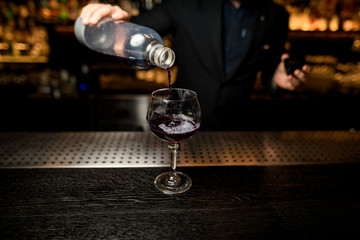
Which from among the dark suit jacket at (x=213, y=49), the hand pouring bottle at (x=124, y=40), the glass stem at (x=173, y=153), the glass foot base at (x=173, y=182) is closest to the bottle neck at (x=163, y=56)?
the hand pouring bottle at (x=124, y=40)

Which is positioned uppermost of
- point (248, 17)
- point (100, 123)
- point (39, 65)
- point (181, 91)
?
point (248, 17)

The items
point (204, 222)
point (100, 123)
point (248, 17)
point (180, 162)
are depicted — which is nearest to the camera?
point (204, 222)

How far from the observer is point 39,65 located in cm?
312

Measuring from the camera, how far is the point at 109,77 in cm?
318

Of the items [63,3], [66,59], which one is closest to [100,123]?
[66,59]

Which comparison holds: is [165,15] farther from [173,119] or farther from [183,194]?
[183,194]

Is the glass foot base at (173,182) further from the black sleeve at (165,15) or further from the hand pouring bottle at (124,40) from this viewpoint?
the black sleeve at (165,15)

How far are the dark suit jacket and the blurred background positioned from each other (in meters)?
1.07

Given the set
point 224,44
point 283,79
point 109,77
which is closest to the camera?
point 283,79

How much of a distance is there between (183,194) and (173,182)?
6 cm

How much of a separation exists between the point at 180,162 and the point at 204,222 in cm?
35

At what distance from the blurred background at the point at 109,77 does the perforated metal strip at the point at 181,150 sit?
1.66m

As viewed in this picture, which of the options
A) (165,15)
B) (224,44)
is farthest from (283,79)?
(165,15)

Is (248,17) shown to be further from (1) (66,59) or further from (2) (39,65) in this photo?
(2) (39,65)
